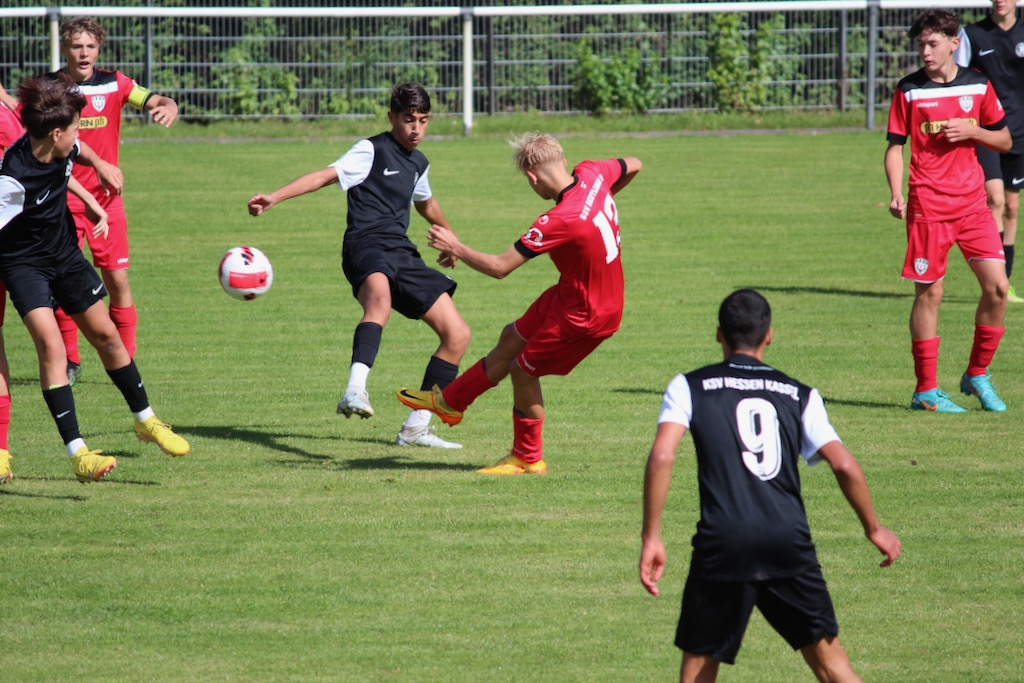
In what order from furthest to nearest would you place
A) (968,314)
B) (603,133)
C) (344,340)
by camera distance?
1. (603,133)
2. (968,314)
3. (344,340)

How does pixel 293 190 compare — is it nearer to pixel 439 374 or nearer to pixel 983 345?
pixel 439 374

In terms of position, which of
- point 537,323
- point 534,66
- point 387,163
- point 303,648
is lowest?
point 303,648

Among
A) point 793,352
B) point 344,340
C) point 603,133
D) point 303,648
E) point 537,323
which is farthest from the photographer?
point 603,133

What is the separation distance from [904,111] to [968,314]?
401 centimetres

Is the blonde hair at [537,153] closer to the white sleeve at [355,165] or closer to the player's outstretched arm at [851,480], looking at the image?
the white sleeve at [355,165]

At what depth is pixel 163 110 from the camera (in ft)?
28.8

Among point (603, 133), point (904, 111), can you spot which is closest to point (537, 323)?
point (904, 111)

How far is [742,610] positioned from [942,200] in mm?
5444

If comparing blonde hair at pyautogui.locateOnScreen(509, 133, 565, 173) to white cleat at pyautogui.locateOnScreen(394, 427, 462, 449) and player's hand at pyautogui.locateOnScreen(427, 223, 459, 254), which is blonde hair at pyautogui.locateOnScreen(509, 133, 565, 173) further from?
white cleat at pyautogui.locateOnScreen(394, 427, 462, 449)

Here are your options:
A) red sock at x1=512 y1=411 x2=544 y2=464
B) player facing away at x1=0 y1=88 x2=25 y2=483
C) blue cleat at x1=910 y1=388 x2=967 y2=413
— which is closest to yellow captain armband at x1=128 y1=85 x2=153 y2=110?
player facing away at x1=0 y1=88 x2=25 y2=483

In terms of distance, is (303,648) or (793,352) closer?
(303,648)

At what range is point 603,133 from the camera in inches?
843

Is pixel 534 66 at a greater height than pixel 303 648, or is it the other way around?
pixel 534 66

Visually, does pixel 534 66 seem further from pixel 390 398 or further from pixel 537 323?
pixel 537 323
